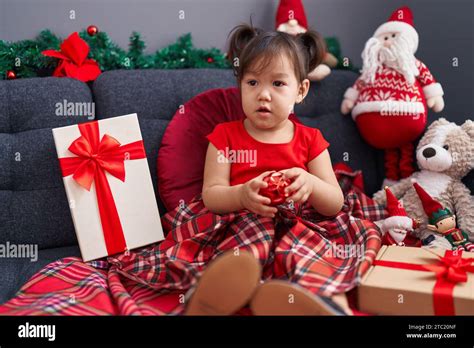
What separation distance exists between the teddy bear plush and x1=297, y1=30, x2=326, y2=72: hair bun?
0.39m

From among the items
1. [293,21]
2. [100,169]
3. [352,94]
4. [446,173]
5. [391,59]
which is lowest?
[446,173]

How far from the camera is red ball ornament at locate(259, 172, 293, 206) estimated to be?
1122mm

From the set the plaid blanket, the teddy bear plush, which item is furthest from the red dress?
the teddy bear plush

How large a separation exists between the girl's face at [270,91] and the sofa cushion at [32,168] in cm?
52

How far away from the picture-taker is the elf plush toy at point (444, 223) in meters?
1.33

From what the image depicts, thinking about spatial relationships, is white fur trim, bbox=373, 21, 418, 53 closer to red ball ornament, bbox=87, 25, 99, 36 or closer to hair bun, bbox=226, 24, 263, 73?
hair bun, bbox=226, 24, 263, 73

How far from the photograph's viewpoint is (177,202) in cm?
141

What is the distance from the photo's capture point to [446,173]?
4.77ft

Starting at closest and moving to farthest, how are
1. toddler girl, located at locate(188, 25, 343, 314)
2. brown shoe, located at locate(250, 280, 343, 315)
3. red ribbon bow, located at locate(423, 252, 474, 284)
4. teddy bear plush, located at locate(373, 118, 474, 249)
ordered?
brown shoe, located at locate(250, 280, 343, 315)
red ribbon bow, located at locate(423, 252, 474, 284)
toddler girl, located at locate(188, 25, 343, 314)
teddy bear plush, located at locate(373, 118, 474, 249)

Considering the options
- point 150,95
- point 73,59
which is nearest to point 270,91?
point 150,95
